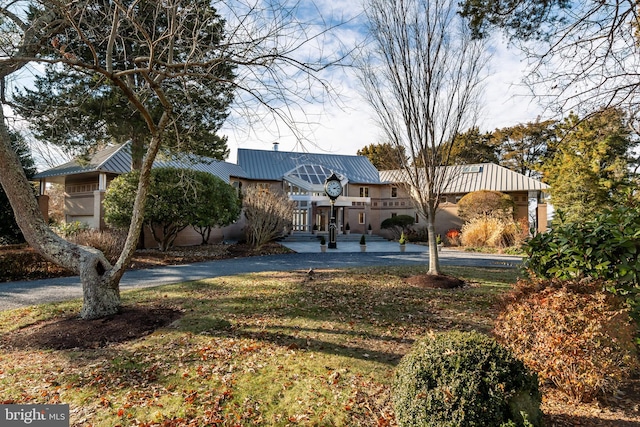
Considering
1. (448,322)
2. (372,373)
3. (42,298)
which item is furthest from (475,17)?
(42,298)

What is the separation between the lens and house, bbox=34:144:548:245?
17.6 metres

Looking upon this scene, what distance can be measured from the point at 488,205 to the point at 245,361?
19.7 m

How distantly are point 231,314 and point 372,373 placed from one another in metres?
2.88

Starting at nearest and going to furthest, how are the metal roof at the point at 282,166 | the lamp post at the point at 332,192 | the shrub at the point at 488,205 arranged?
the lamp post at the point at 332,192 → the shrub at the point at 488,205 → the metal roof at the point at 282,166

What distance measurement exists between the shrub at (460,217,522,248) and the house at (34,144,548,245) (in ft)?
8.58

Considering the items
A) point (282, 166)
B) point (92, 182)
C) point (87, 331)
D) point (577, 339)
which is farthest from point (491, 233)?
point (92, 182)

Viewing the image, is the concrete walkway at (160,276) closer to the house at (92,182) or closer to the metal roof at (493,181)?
the house at (92,182)

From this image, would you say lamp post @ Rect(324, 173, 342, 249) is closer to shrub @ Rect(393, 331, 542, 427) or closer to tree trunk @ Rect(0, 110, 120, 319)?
tree trunk @ Rect(0, 110, 120, 319)

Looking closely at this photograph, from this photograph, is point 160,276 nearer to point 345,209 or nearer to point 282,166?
point 345,209

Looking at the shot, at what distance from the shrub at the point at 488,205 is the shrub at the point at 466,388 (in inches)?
748

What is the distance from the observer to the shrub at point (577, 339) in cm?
284

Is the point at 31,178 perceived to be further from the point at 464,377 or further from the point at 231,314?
the point at 464,377

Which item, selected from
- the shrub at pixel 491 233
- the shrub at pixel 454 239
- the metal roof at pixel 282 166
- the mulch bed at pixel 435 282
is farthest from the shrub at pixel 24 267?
the shrub at pixel 454 239

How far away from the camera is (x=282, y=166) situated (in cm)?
2862
